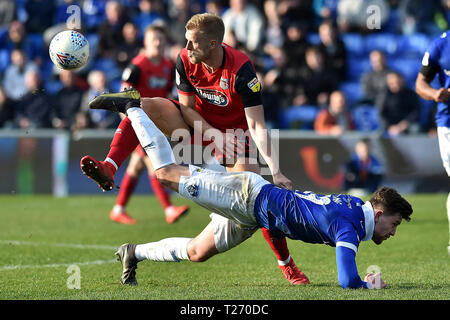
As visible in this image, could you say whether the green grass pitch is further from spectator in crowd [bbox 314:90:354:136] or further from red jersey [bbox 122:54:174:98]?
spectator in crowd [bbox 314:90:354:136]

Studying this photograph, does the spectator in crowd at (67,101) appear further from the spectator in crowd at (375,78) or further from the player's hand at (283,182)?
the player's hand at (283,182)

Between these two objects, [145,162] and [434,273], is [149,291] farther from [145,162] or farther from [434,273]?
[145,162]

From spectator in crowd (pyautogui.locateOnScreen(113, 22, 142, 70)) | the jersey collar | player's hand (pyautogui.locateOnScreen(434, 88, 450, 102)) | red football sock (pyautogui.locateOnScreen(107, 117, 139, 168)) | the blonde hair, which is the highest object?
the blonde hair

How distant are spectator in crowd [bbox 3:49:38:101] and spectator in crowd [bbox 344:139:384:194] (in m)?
6.90

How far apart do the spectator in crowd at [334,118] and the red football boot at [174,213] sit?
5072mm

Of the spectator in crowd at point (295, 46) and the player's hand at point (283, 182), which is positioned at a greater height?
the spectator in crowd at point (295, 46)

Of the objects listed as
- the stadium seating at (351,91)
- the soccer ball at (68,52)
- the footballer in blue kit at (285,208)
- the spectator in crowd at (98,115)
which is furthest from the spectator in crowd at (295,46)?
the footballer in blue kit at (285,208)

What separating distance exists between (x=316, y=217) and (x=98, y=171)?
1.84 meters

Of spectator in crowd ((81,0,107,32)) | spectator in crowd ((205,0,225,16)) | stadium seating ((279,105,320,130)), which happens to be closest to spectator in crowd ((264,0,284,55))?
spectator in crowd ((205,0,225,16))

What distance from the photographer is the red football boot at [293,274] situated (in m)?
6.68

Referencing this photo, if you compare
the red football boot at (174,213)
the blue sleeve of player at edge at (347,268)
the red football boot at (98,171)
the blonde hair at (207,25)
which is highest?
the blonde hair at (207,25)

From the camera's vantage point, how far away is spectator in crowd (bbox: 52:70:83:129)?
15422mm

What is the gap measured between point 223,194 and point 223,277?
4.82 feet
